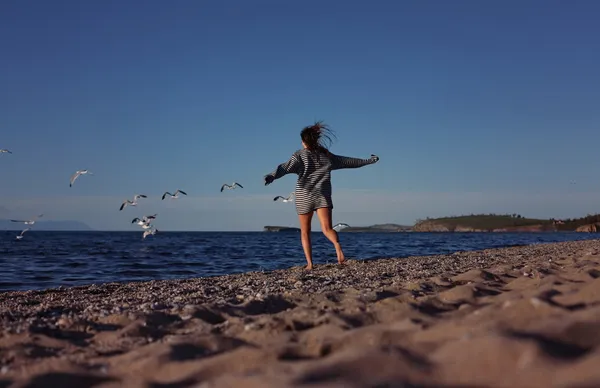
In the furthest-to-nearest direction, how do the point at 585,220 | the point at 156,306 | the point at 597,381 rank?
the point at 585,220 < the point at 156,306 < the point at 597,381

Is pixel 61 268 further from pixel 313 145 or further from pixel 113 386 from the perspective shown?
pixel 113 386

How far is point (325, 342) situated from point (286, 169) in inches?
271

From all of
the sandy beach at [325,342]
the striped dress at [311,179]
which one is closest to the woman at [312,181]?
the striped dress at [311,179]

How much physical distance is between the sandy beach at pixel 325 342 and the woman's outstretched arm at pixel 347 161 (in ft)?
16.1

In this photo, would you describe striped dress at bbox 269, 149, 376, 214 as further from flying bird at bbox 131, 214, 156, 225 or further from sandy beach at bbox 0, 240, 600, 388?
flying bird at bbox 131, 214, 156, 225

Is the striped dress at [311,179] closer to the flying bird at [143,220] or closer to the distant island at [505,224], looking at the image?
the flying bird at [143,220]

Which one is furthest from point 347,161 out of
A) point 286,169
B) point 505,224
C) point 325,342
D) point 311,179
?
point 505,224

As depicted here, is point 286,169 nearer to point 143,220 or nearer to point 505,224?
point 143,220

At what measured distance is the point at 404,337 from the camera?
2918 millimetres

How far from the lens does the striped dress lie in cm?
1000

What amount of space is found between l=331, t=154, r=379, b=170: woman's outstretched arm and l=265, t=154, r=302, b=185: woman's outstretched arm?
0.72m

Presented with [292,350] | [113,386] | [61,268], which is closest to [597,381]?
[292,350]

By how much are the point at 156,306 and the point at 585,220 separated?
104 m

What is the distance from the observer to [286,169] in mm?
9828
